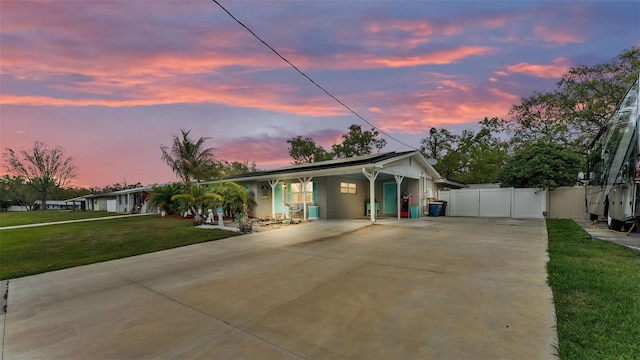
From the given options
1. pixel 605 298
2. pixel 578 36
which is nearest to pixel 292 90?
pixel 605 298

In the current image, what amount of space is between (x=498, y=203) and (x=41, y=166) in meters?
50.9

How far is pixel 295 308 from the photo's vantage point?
10.7 ft

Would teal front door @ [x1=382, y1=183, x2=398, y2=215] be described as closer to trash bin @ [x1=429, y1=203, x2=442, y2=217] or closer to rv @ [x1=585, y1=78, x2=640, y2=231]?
trash bin @ [x1=429, y1=203, x2=442, y2=217]

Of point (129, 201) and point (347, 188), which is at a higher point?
point (347, 188)

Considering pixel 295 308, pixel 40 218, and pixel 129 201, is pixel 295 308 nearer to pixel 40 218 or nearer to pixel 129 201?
pixel 40 218

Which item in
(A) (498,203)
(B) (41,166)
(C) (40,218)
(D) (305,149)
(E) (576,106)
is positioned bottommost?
(C) (40,218)

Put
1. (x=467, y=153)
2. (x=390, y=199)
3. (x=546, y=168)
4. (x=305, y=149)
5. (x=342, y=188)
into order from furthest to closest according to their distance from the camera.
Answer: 1. (x=305, y=149)
2. (x=467, y=153)
3. (x=390, y=199)
4. (x=342, y=188)
5. (x=546, y=168)

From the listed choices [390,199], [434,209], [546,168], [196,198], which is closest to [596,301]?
[434,209]

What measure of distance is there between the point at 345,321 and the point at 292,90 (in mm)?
9715

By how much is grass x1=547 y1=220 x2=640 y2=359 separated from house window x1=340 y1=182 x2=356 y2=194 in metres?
9.45

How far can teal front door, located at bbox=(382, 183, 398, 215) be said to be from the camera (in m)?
16.2

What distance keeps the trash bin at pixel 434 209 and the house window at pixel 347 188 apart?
4821mm

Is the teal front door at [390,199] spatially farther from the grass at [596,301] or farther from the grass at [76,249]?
the grass at [596,301]

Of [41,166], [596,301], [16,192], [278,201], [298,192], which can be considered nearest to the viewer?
[596,301]
